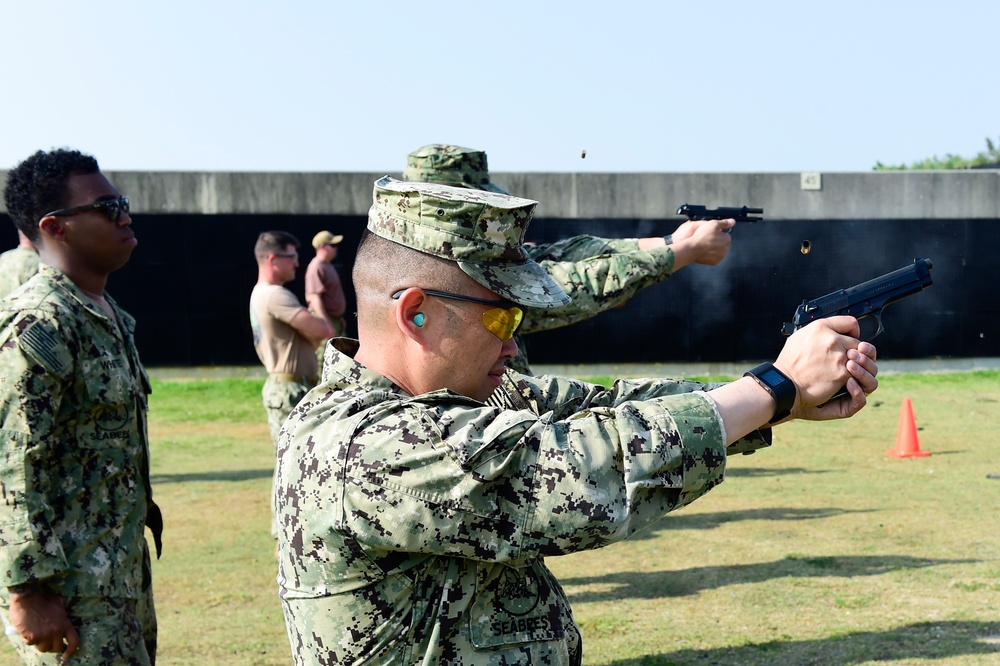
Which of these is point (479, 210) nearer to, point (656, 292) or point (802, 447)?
A: point (802, 447)

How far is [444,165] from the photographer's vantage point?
5152mm

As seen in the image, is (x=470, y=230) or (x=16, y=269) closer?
(x=470, y=230)

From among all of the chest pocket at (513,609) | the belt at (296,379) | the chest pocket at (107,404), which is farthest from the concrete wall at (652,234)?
the chest pocket at (513,609)

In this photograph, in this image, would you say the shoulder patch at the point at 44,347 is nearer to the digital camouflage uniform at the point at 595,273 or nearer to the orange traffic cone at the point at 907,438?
the digital camouflage uniform at the point at 595,273

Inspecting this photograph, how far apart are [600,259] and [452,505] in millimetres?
2835

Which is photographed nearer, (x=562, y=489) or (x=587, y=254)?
(x=562, y=489)

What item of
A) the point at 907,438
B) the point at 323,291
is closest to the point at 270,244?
the point at 323,291

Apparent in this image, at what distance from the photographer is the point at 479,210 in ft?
6.34

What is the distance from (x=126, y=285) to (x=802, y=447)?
9842mm

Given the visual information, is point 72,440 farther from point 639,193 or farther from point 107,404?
point 639,193

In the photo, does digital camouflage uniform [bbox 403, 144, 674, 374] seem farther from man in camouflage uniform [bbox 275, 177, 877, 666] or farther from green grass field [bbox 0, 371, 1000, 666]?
man in camouflage uniform [bbox 275, 177, 877, 666]

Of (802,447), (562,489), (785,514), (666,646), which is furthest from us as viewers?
(802,447)

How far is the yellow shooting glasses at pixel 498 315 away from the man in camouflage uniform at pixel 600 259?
6.70 ft

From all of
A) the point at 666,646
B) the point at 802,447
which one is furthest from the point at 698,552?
the point at 802,447
